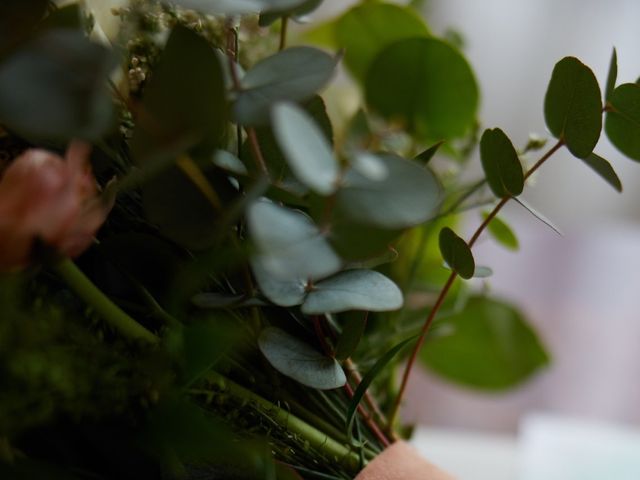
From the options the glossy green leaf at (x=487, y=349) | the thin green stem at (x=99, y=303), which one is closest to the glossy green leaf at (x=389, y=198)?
the thin green stem at (x=99, y=303)

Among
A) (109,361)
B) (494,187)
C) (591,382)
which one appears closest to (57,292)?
(109,361)

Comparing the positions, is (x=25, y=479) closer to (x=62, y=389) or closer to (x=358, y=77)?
(x=62, y=389)

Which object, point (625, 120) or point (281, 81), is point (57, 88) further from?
point (625, 120)

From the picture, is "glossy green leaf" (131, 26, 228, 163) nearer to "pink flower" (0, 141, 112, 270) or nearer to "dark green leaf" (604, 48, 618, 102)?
"pink flower" (0, 141, 112, 270)

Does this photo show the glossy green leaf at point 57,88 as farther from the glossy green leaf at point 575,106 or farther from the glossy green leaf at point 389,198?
the glossy green leaf at point 575,106

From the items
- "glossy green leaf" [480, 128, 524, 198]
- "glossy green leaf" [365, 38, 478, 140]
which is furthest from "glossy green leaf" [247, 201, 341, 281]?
"glossy green leaf" [365, 38, 478, 140]

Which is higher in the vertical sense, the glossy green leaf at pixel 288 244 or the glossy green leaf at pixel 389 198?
the glossy green leaf at pixel 389 198
